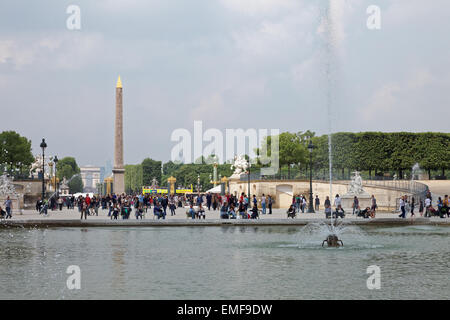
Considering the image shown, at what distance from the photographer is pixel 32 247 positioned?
20.6m

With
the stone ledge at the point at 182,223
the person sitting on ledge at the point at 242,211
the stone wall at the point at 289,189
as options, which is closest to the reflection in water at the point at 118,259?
the stone ledge at the point at 182,223

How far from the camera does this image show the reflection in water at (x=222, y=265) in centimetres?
1232

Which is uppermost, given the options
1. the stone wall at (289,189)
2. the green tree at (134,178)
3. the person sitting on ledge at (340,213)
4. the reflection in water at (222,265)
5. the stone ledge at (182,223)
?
the green tree at (134,178)

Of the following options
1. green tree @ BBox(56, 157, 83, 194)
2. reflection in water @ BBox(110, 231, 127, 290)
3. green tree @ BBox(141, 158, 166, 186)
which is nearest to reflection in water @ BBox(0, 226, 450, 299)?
reflection in water @ BBox(110, 231, 127, 290)

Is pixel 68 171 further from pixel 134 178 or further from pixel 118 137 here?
pixel 118 137

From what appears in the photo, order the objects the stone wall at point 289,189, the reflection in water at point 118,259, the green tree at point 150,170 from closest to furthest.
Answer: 1. the reflection in water at point 118,259
2. the stone wall at point 289,189
3. the green tree at point 150,170

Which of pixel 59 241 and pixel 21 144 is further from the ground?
pixel 21 144

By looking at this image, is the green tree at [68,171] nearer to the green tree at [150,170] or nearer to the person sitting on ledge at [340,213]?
the green tree at [150,170]

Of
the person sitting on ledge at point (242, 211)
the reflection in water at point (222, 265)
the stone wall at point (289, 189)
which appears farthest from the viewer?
the stone wall at point (289, 189)

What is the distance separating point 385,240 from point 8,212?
21.1 meters

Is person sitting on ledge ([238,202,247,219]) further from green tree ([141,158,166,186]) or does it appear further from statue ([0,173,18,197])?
green tree ([141,158,166,186])
